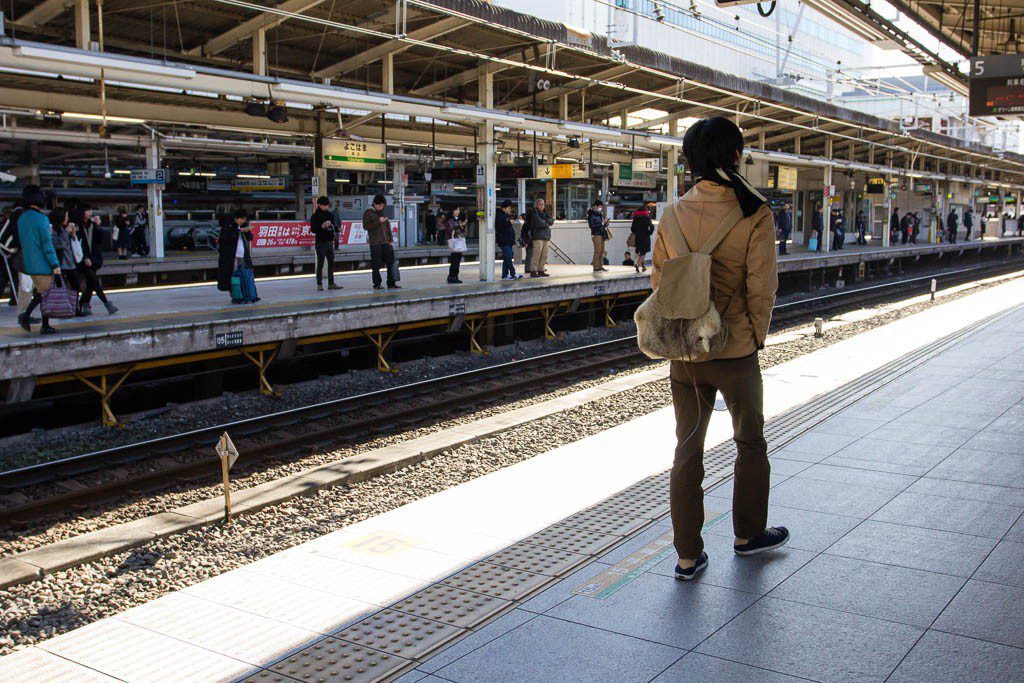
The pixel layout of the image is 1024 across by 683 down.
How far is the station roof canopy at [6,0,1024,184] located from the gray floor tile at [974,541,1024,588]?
10.1 m

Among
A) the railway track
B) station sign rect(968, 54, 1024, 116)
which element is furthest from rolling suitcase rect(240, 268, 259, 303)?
station sign rect(968, 54, 1024, 116)

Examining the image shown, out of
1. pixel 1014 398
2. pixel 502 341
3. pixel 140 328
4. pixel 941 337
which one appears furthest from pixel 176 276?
pixel 1014 398

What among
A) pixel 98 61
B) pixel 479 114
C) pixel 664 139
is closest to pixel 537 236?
pixel 479 114

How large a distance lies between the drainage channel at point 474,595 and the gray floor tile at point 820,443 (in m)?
0.32

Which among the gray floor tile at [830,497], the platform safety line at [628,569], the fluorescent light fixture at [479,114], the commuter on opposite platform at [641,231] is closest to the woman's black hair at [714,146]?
the platform safety line at [628,569]

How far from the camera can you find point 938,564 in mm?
4332

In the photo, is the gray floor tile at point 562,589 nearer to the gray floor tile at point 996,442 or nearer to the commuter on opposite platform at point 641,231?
the gray floor tile at point 996,442

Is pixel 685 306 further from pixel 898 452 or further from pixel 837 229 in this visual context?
pixel 837 229

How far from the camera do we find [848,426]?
25.5ft

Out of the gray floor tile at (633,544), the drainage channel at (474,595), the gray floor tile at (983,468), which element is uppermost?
the gray floor tile at (983,468)

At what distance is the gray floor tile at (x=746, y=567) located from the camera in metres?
4.21

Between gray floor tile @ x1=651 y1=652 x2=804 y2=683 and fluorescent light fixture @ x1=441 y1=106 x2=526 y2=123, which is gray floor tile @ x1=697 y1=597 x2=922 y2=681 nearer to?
gray floor tile @ x1=651 y1=652 x2=804 y2=683

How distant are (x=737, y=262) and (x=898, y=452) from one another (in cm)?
339

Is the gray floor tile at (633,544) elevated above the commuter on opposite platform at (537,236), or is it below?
below
